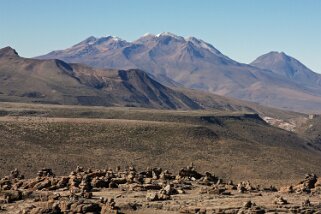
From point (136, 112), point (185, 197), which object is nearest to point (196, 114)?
point (136, 112)

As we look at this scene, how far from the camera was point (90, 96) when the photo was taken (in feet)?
636

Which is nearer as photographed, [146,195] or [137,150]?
[146,195]

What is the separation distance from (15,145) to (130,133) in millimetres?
19791

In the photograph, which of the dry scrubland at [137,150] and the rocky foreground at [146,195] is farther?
the dry scrubland at [137,150]

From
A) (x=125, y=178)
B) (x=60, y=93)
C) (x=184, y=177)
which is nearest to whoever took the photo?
(x=125, y=178)

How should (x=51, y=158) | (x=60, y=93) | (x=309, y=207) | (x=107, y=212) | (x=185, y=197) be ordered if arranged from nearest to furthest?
1. (x=107, y=212)
2. (x=309, y=207)
3. (x=185, y=197)
4. (x=51, y=158)
5. (x=60, y=93)

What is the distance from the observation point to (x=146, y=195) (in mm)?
35312

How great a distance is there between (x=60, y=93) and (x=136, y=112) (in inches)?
2630

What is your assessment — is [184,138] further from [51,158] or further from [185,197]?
[185,197]

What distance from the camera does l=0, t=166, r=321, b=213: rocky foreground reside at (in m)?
31.2

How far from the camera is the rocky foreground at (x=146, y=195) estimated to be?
31156mm

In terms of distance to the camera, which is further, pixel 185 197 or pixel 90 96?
pixel 90 96

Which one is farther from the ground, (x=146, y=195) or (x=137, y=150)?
(x=146, y=195)

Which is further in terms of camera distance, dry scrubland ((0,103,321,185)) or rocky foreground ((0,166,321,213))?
dry scrubland ((0,103,321,185))
